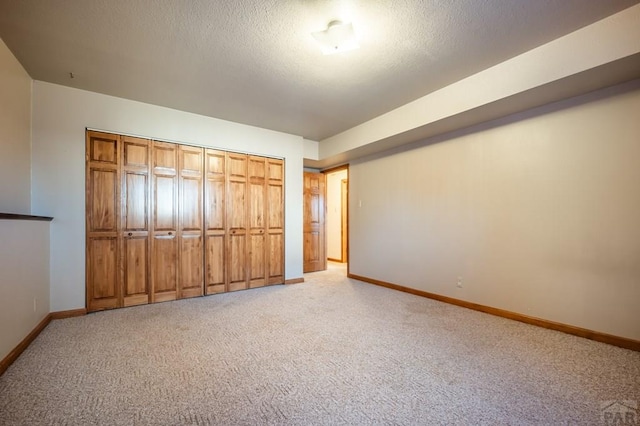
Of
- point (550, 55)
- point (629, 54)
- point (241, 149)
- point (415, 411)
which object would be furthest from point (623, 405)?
point (241, 149)

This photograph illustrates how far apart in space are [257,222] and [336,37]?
3.12m

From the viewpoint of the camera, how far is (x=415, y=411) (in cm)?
165

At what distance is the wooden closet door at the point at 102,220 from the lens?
3.40m

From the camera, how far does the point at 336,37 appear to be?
7.30ft

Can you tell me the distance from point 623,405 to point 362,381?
1.55 meters

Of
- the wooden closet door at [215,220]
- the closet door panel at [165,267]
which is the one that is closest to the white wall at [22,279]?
the closet door panel at [165,267]

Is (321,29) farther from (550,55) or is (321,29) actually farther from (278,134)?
(278,134)

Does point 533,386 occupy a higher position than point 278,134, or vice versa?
point 278,134

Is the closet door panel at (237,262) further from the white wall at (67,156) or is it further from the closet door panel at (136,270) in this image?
the white wall at (67,156)

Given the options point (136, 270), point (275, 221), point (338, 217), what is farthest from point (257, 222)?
point (338, 217)

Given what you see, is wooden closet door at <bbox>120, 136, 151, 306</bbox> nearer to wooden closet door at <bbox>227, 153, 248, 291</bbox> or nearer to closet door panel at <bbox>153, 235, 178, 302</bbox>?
closet door panel at <bbox>153, 235, 178, 302</bbox>

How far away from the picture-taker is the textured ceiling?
2.08 metres

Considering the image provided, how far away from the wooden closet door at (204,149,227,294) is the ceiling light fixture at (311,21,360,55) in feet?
8.58

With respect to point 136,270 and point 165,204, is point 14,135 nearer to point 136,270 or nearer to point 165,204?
point 165,204
